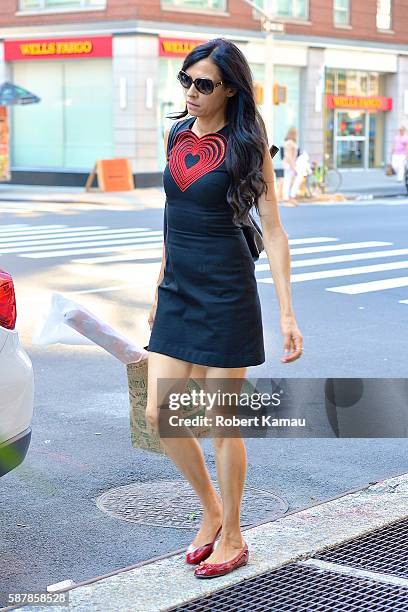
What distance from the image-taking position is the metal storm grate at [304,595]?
161 inches

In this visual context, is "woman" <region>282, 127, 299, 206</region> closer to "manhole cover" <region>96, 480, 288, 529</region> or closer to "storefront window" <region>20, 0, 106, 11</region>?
"storefront window" <region>20, 0, 106, 11</region>

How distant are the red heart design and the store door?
37854 mm

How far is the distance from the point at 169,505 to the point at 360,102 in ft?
126

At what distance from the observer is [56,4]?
34531 millimetres

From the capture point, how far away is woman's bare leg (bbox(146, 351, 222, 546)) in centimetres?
436

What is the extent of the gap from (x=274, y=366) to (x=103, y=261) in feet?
22.6

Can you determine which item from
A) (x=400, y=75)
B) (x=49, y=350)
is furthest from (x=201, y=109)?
(x=400, y=75)

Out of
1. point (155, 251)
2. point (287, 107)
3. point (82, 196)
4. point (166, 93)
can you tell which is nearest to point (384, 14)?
point (287, 107)

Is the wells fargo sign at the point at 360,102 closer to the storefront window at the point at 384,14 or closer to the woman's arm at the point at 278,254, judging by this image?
the storefront window at the point at 384,14

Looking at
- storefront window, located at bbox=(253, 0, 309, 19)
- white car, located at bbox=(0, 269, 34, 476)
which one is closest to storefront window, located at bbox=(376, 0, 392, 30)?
storefront window, located at bbox=(253, 0, 309, 19)

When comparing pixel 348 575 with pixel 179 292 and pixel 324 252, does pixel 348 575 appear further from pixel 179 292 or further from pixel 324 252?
pixel 324 252

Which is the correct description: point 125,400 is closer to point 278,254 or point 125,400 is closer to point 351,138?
point 278,254

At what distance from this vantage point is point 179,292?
434cm

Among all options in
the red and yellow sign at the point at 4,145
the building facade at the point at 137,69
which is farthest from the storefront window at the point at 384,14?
the red and yellow sign at the point at 4,145
